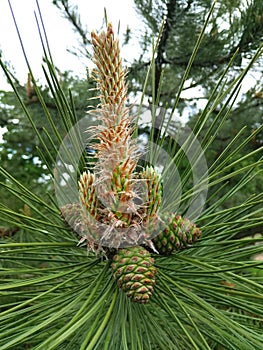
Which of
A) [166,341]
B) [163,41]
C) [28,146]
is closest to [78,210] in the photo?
[166,341]

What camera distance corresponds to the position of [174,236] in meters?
0.52

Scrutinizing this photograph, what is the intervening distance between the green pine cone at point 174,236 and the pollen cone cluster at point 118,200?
0.04ft

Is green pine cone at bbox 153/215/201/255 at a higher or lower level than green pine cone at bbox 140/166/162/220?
lower

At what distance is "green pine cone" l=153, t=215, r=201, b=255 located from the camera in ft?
1.70

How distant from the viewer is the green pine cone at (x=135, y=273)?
1.52 ft

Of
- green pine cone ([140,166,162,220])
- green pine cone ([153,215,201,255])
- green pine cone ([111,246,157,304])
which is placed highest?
green pine cone ([140,166,162,220])

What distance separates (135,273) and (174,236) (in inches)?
3.1

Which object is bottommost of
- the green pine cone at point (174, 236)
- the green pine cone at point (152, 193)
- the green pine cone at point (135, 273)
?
the green pine cone at point (135, 273)

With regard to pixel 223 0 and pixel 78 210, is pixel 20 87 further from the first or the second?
pixel 78 210

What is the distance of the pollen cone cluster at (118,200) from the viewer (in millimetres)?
468

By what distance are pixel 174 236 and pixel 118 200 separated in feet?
0.30

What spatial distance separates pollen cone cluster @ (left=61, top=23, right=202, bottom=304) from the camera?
1.54 ft

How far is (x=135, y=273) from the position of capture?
0.47m

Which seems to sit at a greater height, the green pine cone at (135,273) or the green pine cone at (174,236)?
the green pine cone at (174,236)
